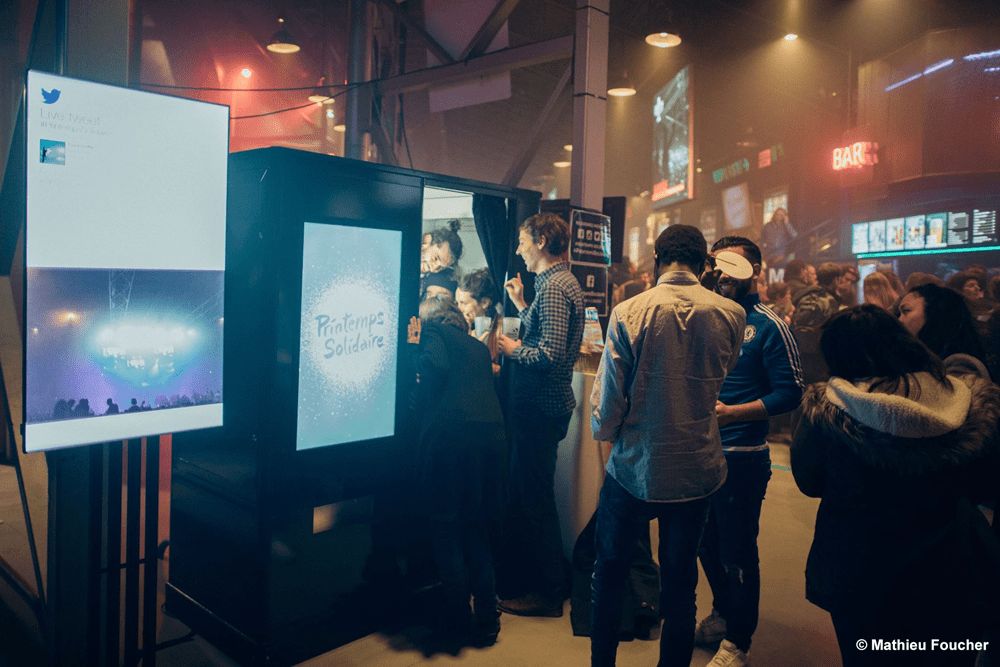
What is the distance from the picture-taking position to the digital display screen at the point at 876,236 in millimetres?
13414

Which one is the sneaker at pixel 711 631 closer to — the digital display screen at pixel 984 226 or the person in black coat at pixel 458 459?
the person in black coat at pixel 458 459

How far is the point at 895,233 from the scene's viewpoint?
1296 centimetres

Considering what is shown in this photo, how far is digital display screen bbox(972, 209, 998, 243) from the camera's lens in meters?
11.0

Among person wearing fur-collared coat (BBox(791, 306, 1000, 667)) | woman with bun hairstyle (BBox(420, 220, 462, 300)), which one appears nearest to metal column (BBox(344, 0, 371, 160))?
woman with bun hairstyle (BBox(420, 220, 462, 300))

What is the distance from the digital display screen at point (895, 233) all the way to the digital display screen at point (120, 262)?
45.2ft

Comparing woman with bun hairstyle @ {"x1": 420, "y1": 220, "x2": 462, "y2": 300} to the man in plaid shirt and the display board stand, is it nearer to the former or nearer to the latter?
the man in plaid shirt

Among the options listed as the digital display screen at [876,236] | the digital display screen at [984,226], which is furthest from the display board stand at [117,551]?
the digital display screen at [876,236]

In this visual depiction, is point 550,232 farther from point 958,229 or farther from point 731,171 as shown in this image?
point 731,171

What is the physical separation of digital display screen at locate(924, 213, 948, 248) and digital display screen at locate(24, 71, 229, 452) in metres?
13.2

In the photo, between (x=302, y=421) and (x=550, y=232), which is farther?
(x=550, y=232)

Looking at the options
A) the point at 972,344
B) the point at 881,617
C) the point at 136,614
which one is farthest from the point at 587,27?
the point at 136,614

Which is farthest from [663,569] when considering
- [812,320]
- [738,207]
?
[738,207]

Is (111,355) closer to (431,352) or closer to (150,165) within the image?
(150,165)
